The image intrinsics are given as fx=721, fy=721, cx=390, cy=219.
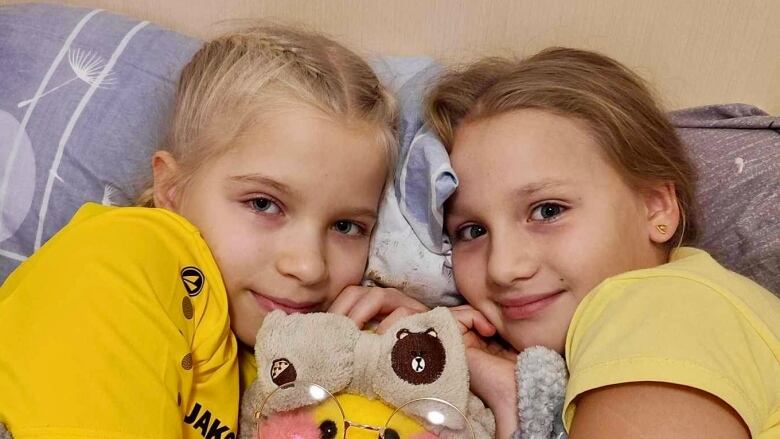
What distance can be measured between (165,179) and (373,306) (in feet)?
1.19

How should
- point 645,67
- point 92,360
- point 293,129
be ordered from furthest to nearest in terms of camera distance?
point 645,67, point 293,129, point 92,360

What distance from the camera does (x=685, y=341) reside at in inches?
29.5

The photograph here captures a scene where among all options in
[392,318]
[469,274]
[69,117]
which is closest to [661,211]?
[469,274]

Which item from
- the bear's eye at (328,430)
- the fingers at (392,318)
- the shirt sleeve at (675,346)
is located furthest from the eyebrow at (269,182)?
the shirt sleeve at (675,346)

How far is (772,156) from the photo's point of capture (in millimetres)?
1152

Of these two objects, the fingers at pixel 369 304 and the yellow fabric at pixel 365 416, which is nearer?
the yellow fabric at pixel 365 416

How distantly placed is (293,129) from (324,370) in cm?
34

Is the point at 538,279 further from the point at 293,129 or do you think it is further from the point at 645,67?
the point at 645,67

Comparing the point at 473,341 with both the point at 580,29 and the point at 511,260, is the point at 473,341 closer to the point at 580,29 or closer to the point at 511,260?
the point at 511,260

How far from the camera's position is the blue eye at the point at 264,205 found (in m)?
1.00

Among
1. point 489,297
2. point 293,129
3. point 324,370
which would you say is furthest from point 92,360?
point 489,297

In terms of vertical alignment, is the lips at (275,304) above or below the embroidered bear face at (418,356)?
below

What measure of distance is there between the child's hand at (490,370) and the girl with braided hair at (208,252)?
12cm

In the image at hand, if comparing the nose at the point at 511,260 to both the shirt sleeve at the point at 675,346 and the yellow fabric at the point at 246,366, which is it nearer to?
the shirt sleeve at the point at 675,346
